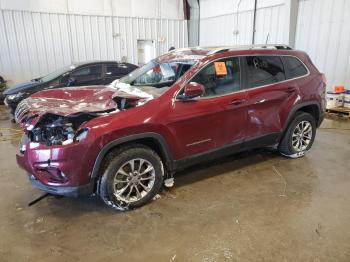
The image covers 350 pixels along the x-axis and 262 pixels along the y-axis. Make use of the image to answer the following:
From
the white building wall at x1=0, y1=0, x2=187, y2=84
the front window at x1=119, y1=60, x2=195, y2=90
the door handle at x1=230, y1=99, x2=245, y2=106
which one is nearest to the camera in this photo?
the door handle at x1=230, y1=99, x2=245, y2=106

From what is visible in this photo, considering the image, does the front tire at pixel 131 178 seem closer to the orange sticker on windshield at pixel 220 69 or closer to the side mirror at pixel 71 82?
the orange sticker on windshield at pixel 220 69

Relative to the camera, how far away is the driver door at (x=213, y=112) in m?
3.17

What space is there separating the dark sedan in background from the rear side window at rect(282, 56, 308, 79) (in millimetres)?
4280

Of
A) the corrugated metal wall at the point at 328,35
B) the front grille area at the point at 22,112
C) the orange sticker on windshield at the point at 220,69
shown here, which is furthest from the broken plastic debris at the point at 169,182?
the corrugated metal wall at the point at 328,35

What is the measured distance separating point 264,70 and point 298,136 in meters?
1.22

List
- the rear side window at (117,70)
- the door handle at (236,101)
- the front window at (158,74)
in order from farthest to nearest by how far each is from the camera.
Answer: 1. the rear side window at (117,70)
2. the front window at (158,74)
3. the door handle at (236,101)

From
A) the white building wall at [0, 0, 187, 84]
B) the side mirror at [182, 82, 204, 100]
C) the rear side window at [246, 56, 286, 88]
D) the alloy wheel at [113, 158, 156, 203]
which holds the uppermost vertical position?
the white building wall at [0, 0, 187, 84]

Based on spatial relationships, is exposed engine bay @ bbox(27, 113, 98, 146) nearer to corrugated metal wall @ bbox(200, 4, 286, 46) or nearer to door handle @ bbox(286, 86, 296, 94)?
door handle @ bbox(286, 86, 296, 94)

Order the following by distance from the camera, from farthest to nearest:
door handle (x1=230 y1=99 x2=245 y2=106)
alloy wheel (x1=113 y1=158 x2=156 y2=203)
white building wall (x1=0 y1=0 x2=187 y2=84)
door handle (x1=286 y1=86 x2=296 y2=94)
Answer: white building wall (x1=0 y1=0 x2=187 y2=84), door handle (x1=286 y1=86 x2=296 y2=94), door handle (x1=230 y1=99 x2=245 y2=106), alloy wheel (x1=113 y1=158 x2=156 y2=203)

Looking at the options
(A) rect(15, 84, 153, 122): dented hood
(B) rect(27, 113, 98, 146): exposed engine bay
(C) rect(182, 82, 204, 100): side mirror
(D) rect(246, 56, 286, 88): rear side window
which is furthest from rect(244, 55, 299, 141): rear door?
(B) rect(27, 113, 98, 146): exposed engine bay

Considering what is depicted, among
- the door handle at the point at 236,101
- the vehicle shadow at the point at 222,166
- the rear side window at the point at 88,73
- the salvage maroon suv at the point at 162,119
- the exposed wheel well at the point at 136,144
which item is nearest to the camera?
the salvage maroon suv at the point at 162,119

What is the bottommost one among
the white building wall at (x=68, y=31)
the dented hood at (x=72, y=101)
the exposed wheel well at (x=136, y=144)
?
the exposed wheel well at (x=136, y=144)

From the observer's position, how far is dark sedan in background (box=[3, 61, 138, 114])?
6.59 m

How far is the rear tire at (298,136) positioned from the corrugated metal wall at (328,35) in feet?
13.1
